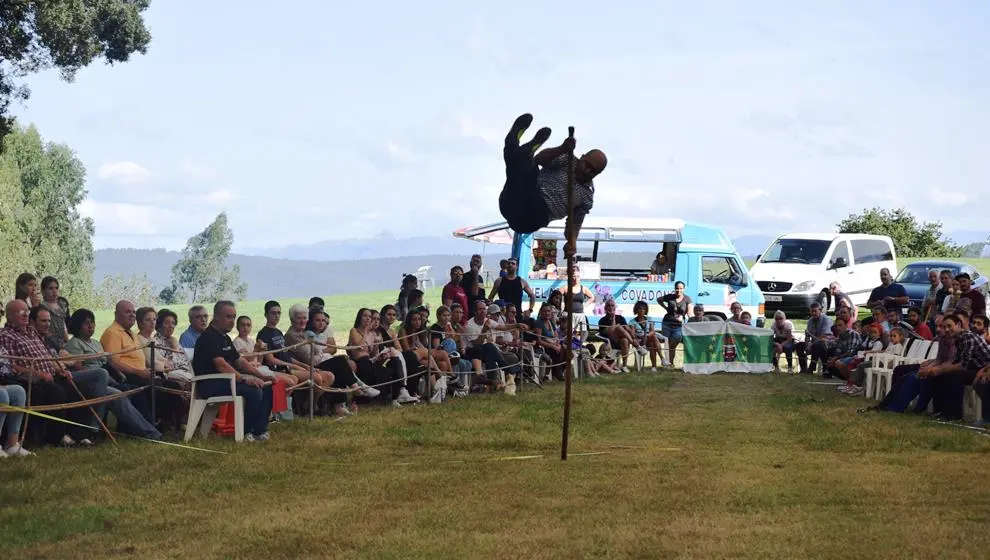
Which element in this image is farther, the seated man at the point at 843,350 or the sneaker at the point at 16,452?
the seated man at the point at 843,350

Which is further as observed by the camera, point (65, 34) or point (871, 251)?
point (871, 251)

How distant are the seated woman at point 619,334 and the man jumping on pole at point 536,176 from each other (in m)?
13.3

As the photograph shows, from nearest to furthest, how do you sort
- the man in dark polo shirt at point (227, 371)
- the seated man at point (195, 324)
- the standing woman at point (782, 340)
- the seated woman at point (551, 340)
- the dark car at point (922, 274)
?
the man in dark polo shirt at point (227, 371), the seated man at point (195, 324), the seated woman at point (551, 340), the standing woman at point (782, 340), the dark car at point (922, 274)

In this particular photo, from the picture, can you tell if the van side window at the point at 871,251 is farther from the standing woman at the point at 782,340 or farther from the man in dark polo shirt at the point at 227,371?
the man in dark polo shirt at the point at 227,371

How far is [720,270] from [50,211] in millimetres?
59963

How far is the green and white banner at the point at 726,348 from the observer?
22438 mm

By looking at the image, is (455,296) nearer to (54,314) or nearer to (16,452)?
(54,314)

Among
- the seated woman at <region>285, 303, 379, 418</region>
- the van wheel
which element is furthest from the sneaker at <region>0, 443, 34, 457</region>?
the van wheel

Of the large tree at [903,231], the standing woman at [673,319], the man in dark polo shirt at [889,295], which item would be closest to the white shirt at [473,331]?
the standing woman at [673,319]

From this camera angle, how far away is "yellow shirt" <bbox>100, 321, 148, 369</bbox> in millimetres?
11484

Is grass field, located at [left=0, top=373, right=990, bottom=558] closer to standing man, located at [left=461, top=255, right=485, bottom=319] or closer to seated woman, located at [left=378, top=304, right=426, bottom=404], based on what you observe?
seated woman, located at [left=378, top=304, right=426, bottom=404]

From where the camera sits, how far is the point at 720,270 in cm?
2656

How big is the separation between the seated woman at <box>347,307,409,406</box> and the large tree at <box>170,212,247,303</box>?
374 ft

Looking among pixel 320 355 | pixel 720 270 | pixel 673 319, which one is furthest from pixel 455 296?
pixel 720 270
